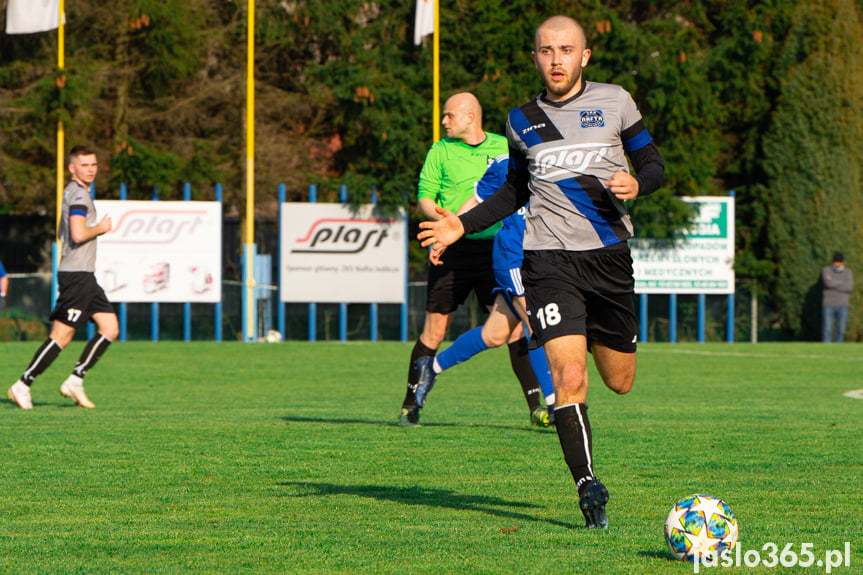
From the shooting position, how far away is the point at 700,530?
14.5 ft

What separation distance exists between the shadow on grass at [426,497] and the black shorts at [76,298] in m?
4.57

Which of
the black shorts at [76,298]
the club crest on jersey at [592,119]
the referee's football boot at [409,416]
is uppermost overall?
the club crest on jersey at [592,119]

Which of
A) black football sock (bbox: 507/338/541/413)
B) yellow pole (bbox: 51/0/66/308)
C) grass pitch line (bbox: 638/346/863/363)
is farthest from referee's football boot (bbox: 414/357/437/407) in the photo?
yellow pole (bbox: 51/0/66/308)

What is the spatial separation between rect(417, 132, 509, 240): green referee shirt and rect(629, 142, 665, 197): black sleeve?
3.60 m

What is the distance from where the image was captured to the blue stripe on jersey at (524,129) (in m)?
5.45

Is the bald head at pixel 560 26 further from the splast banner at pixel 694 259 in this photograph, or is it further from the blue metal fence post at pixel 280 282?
the splast banner at pixel 694 259

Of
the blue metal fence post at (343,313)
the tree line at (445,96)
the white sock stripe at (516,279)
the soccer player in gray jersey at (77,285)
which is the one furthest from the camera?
the tree line at (445,96)

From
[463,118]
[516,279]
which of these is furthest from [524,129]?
[463,118]

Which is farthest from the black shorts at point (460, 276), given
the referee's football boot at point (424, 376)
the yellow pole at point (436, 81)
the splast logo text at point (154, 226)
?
the yellow pole at point (436, 81)

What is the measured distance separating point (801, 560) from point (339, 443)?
4145 mm

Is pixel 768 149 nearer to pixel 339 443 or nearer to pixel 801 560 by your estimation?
pixel 339 443

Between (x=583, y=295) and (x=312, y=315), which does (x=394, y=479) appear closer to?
(x=583, y=295)

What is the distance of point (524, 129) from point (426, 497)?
70.3 inches

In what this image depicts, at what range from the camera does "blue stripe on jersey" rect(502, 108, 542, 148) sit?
5445 millimetres
